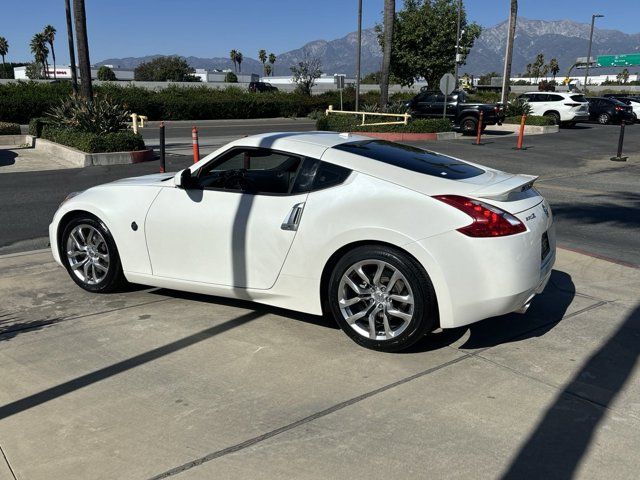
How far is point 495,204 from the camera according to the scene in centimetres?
402

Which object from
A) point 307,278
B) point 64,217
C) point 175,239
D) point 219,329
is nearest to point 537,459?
point 307,278

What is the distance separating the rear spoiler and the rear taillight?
0.11m

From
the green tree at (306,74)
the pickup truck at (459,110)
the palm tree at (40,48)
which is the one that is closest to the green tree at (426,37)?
the green tree at (306,74)

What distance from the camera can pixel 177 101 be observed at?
3541cm

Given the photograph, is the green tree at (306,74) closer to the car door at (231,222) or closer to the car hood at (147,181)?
the car hood at (147,181)

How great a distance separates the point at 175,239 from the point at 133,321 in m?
0.71

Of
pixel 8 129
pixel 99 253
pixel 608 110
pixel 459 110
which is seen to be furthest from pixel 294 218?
pixel 608 110

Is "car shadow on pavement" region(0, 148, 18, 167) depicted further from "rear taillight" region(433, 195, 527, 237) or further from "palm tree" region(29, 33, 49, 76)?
"palm tree" region(29, 33, 49, 76)

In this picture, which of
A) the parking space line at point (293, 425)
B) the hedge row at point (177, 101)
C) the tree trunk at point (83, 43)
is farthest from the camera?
the hedge row at point (177, 101)

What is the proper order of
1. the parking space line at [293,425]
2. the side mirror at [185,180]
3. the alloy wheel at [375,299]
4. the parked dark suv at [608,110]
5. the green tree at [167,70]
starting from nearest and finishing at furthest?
the parking space line at [293,425]
the alloy wheel at [375,299]
the side mirror at [185,180]
the parked dark suv at [608,110]
the green tree at [167,70]

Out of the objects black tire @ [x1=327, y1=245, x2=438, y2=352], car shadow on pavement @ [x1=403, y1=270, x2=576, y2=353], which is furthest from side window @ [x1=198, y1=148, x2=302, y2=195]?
car shadow on pavement @ [x1=403, y1=270, x2=576, y2=353]

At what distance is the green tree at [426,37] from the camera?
1838 inches

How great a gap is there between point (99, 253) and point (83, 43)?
51.5 ft

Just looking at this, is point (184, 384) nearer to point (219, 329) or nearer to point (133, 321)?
point (219, 329)
